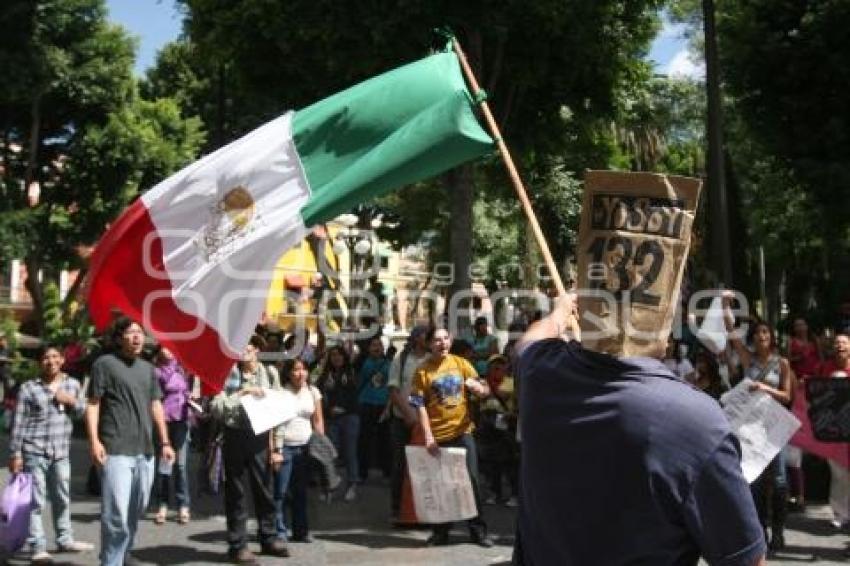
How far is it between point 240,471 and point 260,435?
299mm

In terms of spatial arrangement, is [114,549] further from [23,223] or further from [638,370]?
[23,223]

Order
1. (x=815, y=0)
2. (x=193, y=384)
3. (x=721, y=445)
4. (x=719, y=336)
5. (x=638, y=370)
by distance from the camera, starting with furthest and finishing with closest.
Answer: (x=815, y=0), (x=193, y=384), (x=719, y=336), (x=638, y=370), (x=721, y=445)

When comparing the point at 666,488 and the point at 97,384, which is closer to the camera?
the point at 666,488

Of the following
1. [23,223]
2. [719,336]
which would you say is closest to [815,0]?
[719,336]

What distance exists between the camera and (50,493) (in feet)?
26.2

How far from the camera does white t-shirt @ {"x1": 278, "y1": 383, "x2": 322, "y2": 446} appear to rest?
27.3ft

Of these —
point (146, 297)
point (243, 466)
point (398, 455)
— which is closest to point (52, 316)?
point (398, 455)

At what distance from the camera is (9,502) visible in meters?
7.45

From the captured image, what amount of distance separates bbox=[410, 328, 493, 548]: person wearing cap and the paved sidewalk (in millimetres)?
366

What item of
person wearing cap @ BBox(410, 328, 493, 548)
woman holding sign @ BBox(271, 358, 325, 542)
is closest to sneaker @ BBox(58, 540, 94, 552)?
woman holding sign @ BBox(271, 358, 325, 542)

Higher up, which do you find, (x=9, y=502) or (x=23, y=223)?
(x=23, y=223)

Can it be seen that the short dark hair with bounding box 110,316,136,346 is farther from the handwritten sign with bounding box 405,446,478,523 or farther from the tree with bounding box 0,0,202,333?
the tree with bounding box 0,0,202,333

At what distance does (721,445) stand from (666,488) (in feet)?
0.49

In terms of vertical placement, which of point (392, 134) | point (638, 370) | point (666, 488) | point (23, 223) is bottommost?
point (666, 488)
